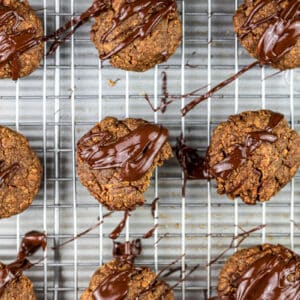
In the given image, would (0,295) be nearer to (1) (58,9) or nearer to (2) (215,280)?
(2) (215,280)

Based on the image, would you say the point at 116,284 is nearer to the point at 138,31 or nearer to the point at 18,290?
the point at 18,290

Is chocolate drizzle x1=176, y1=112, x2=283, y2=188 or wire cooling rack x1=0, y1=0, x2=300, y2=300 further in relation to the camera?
wire cooling rack x1=0, y1=0, x2=300, y2=300

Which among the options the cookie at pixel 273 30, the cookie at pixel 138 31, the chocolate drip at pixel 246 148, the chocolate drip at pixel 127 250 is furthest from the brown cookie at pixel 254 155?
the chocolate drip at pixel 127 250

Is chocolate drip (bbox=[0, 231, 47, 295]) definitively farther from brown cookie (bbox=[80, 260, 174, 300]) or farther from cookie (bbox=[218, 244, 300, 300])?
cookie (bbox=[218, 244, 300, 300])

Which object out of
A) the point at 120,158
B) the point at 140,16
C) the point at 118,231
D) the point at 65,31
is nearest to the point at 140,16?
the point at 140,16

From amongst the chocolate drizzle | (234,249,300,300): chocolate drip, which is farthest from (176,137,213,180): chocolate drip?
(234,249,300,300): chocolate drip

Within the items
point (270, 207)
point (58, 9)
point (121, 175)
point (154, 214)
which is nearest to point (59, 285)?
point (154, 214)
